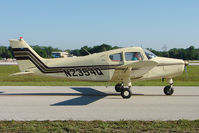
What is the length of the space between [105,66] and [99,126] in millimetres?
6011

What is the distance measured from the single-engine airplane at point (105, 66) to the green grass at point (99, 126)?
5008 millimetres

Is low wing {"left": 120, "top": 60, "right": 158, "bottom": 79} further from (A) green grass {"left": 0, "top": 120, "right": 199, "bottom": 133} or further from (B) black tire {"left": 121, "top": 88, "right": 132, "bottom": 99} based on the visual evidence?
(A) green grass {"left": 0, "top": 120, "right": 199, "bottom": 133}

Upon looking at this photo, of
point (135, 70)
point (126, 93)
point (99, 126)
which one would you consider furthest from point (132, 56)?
point (99, 126)

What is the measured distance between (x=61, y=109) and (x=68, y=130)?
2.94 metres

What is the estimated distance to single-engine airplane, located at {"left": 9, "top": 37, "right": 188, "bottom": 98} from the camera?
481 inches

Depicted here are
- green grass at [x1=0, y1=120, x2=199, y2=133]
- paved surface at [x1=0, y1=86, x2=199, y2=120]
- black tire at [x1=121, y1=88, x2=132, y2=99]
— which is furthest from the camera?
black tire at [x1=121, y1=88, x2=132, y2=99]

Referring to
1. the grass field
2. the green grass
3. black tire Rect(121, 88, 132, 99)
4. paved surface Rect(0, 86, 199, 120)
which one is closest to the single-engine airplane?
black tire Rect(121, 88, 132, 99)

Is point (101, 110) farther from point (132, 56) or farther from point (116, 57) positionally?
point (132, 56)

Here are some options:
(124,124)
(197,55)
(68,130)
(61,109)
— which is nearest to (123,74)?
(61,109)

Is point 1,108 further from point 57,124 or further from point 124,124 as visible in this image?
point 124,124

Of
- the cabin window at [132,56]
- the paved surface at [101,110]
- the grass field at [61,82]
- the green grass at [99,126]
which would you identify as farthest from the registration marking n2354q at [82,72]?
the green grass at [99,126]

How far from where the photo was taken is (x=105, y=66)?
12406 mm

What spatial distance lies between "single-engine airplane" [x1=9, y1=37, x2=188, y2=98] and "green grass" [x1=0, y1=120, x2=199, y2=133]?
5.01 m

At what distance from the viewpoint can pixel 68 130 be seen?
247 inches
